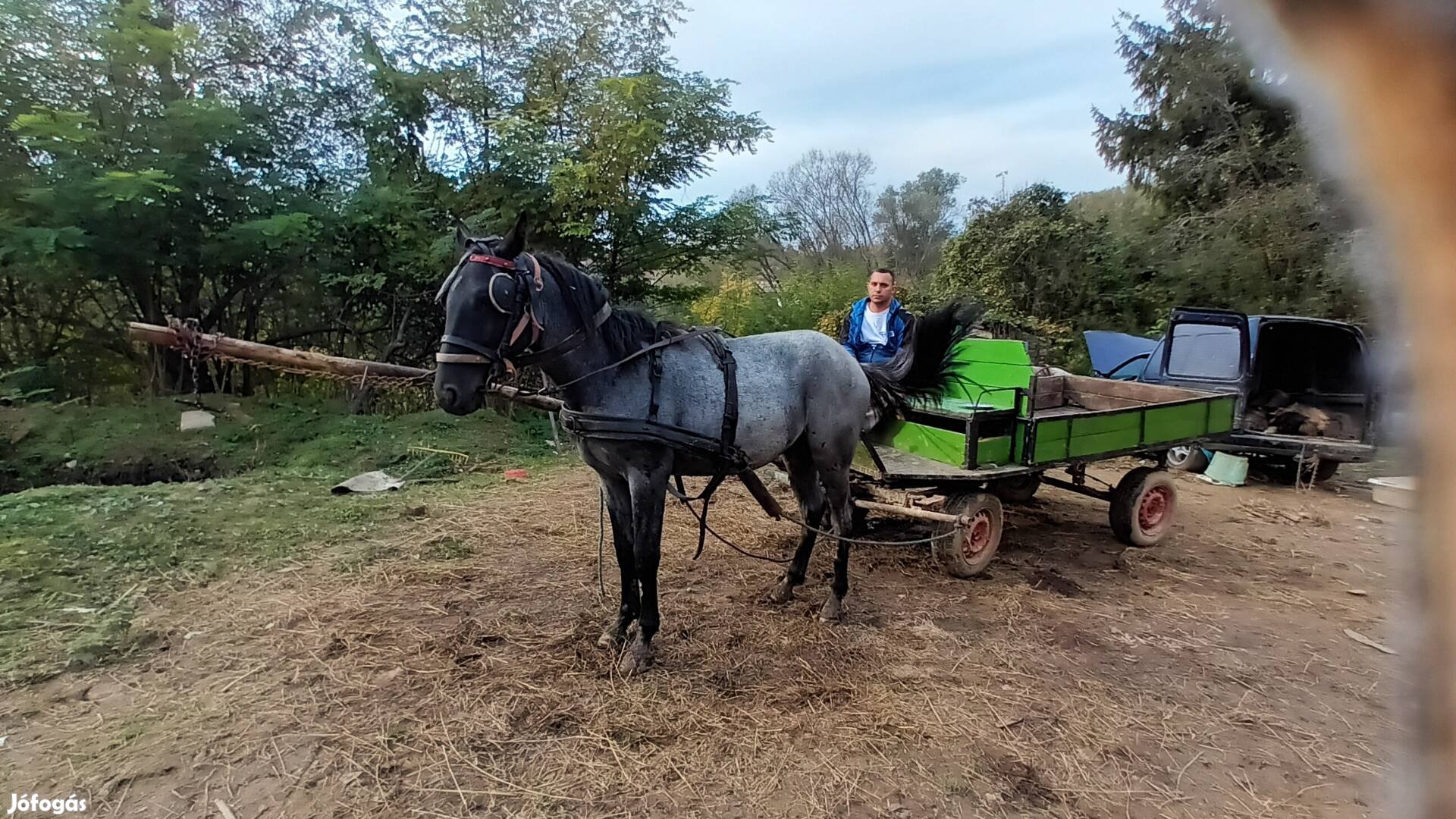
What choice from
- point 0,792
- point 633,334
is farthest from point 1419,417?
point 0,792

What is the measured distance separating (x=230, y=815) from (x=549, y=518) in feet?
10.2

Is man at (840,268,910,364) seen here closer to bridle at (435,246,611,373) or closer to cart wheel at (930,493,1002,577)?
cart wheel at (930,493,1002,577)

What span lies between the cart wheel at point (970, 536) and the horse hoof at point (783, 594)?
93 cm

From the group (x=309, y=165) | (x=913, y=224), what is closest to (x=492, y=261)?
(x=309, y=165)

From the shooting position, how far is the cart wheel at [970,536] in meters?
4.11

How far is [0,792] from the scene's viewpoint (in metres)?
2.32

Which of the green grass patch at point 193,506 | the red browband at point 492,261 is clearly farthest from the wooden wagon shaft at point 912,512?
the green grass patch at point 193,506

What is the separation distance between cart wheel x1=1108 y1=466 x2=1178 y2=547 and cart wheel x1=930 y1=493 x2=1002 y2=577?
1.23 metres

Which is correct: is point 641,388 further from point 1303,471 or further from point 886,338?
point 1303,471

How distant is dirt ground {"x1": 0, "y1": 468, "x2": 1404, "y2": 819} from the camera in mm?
2434

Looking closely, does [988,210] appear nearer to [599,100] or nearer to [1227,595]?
[599,100]

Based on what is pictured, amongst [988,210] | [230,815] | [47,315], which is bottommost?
[230,815]

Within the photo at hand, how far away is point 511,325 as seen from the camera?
2.74 m

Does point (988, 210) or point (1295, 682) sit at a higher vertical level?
point (988, 210)
